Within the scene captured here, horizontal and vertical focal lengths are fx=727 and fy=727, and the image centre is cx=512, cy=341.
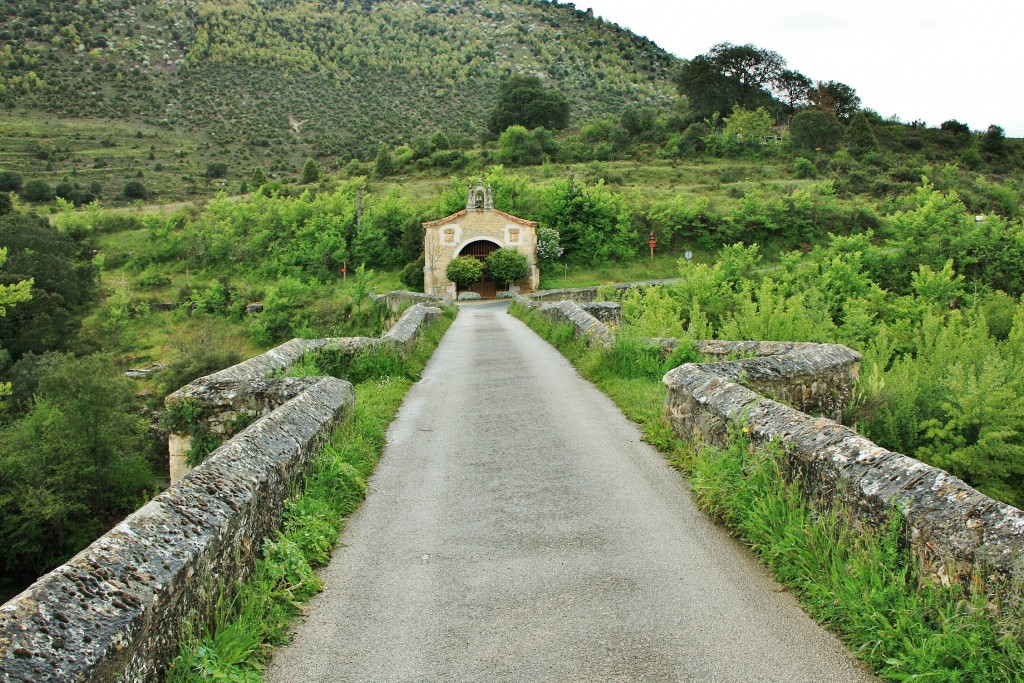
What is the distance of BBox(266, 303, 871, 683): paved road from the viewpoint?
11.6ft

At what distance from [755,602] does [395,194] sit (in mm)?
58511

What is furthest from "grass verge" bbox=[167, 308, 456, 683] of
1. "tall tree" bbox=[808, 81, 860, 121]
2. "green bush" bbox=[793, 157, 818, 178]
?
"tall tree" bbox=[808, 81, 860, 121]

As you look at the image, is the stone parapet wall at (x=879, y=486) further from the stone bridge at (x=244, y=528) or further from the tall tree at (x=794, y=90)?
the tall tree at (x=794, y=90)

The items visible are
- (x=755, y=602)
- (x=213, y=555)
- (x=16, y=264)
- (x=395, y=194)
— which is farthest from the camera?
(x=395, y=194)

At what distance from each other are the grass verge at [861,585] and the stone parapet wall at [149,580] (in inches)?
125

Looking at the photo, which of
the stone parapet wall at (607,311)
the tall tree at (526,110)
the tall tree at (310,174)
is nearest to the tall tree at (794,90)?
the tall tree at (526,110)

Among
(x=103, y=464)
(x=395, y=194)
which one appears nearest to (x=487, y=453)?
(x=103, y=464)

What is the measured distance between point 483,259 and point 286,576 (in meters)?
46.9

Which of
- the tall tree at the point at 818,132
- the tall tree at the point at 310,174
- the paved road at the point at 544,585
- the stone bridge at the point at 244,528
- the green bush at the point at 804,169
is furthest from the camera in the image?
the tall tree at the point at 818,132

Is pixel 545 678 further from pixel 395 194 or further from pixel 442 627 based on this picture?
pixel 395 194

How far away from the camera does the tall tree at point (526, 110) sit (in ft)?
317

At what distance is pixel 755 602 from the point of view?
4.13 m

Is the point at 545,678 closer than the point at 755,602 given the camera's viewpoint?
Yes

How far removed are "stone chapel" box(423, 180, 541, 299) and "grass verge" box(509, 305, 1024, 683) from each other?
143 ft
